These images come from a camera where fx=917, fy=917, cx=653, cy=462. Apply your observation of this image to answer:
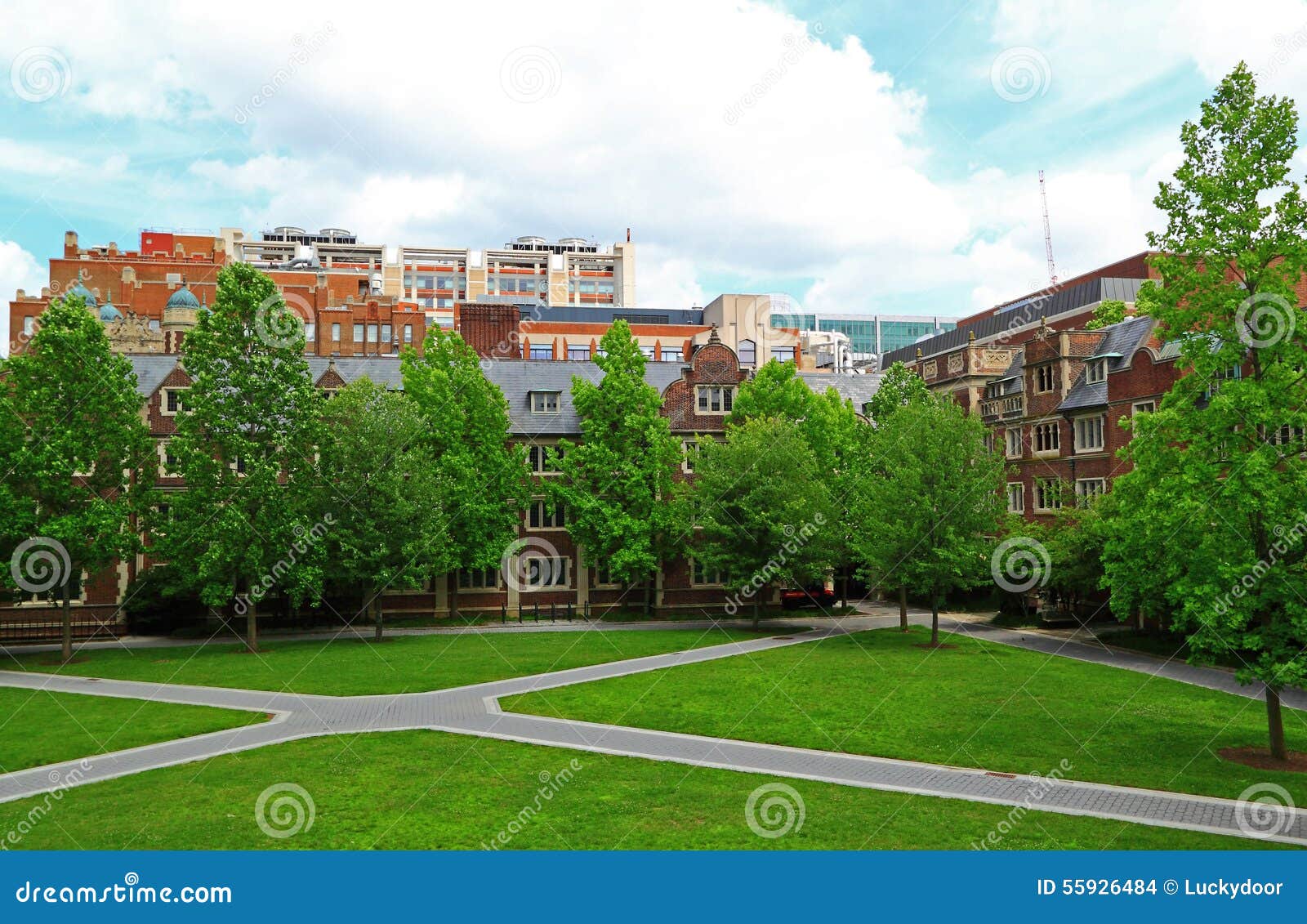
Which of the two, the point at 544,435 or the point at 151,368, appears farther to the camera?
the point at 544,435

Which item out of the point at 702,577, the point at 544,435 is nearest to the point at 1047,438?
the point at 702,577

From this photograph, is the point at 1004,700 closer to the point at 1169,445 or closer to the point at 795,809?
the point at 1169,445

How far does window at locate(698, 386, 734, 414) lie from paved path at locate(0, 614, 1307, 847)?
76.7ft

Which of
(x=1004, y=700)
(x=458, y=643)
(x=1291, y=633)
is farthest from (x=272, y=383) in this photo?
(x=1291, y=633)

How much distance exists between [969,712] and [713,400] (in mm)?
29855

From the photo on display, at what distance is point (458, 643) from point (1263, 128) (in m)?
31.8

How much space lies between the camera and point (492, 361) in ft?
176

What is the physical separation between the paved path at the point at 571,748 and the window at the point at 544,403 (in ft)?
76.9

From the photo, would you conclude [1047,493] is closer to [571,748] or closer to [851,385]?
[851,385]

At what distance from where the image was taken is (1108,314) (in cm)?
6362

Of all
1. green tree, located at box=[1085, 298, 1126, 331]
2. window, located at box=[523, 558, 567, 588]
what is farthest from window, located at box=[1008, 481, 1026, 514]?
window, located at box=[523, 558, 567, 588]

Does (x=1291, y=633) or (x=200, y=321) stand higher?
(x=200, y=321)

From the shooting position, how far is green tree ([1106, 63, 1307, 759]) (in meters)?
17.1

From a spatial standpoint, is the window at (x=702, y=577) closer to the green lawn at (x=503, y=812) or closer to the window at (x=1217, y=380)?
the green lawn at (x=503, y=812)
